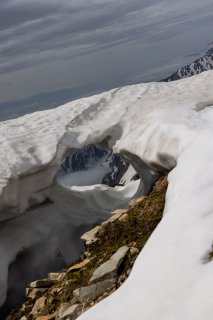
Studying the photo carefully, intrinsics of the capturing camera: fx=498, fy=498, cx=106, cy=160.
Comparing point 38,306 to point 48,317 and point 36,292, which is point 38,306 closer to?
point 36,292

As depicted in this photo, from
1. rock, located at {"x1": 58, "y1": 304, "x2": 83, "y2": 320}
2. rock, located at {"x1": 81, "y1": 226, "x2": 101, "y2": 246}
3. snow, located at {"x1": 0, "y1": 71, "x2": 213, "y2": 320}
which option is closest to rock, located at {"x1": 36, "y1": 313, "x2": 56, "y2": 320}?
rock, located at {"x1": 58, "y1": 304, "x2": 83, "y2": 320}

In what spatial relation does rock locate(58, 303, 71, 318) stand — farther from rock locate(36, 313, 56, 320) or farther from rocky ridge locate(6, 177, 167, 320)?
rock locate(36, 313, 56, 320)

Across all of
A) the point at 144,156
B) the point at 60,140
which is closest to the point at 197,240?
the point at 144,156

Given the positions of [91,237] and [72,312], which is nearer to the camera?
[72,312]

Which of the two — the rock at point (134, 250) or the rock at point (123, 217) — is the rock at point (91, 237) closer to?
the rock at point (123, 217)

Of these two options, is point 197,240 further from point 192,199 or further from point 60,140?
point 60,140

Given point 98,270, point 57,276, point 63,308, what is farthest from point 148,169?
point 63,308

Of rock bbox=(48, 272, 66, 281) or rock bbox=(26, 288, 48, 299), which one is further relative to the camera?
rock bbox=(48, 272, 66, 281)
